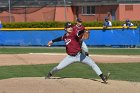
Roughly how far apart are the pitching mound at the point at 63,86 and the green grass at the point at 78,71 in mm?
2148

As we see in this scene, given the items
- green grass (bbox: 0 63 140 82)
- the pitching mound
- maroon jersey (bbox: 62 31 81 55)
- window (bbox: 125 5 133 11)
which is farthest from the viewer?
window (bbox: 125 5 133 11)

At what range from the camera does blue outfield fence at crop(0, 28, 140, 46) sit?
32688mm

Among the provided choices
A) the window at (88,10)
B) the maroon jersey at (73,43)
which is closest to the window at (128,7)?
the window at (88,10)

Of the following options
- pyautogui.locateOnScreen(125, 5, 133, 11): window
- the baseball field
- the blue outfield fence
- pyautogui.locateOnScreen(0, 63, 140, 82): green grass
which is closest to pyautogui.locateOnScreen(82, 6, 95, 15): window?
pyautogui.locateOnScreen(125, 5, 133, 11): window

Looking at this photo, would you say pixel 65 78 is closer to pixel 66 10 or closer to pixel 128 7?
pixel 66 10

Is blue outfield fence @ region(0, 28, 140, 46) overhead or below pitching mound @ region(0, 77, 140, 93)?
below

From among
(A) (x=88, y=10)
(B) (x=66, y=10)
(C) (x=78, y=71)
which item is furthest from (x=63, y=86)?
(A) (x=88, y=10)

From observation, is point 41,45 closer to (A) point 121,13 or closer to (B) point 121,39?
(B) point 121,39

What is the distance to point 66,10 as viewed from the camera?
1961 inches

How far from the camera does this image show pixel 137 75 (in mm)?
16328

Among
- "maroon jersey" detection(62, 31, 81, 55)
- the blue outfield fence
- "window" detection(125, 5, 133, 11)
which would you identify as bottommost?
the blue outfield fence

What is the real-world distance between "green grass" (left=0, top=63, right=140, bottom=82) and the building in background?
1083 inches

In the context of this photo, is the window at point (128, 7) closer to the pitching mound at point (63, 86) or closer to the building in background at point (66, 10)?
the building in background at point (66, 10)

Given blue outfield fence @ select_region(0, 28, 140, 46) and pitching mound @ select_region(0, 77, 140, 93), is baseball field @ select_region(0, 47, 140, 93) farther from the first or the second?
blue outfield fence @ select_region(0, 28, 140, 46)
